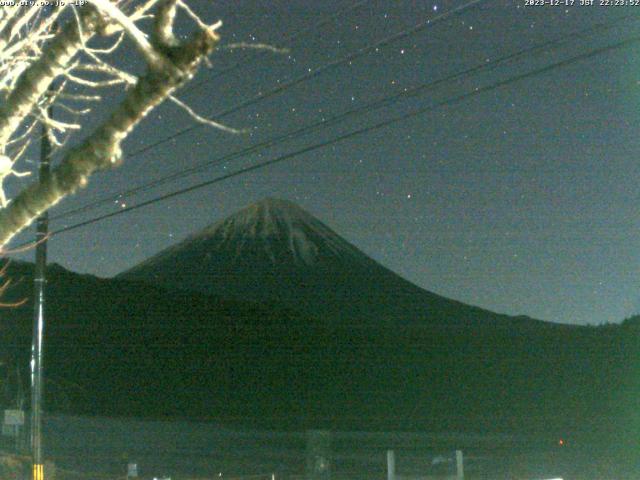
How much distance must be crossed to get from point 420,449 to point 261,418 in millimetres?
40586

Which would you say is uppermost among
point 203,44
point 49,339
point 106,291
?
point 106,291

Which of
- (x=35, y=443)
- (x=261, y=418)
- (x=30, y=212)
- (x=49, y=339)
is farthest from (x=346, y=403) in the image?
(x=30, y=212)

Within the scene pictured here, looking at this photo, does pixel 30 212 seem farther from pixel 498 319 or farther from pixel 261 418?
pixel 498 319

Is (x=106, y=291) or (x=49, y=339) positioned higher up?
(x=106, y=291)

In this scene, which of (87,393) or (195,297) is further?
(195,297)

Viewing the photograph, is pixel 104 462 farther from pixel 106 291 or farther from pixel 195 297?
pixel 195 297

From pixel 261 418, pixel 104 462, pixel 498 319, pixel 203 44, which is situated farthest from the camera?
pixel 498 319

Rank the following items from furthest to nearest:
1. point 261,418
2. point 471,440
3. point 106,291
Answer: point 106,291 → point 261,418 → point 471,440

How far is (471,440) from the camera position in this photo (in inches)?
2098

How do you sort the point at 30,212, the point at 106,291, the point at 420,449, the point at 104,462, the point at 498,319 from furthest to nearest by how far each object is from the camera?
the point at 498,319 → the point at 106,291 → the point at 420,449 → the point at 104,462 → the point at 30,212

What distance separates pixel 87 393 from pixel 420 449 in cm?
5892

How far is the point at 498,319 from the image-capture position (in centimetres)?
18650

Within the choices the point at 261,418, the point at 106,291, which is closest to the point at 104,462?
the point at 261,418

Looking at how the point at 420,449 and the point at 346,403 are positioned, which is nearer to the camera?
the point at 420,449
